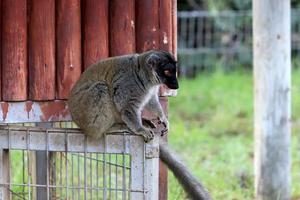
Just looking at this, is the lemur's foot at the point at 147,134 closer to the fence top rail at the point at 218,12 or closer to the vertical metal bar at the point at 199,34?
the fence top rail at the point at 218,12

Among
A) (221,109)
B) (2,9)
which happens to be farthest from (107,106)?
(221,109)

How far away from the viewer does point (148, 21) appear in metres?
6.00

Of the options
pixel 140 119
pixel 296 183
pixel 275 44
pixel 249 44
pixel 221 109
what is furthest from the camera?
pixel 249 44

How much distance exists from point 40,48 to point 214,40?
35.1 feet

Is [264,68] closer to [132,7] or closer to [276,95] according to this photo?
[276,95]

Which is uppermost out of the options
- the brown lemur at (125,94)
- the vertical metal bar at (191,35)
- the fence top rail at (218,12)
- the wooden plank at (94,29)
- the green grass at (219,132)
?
the fence top rail at (218,12)

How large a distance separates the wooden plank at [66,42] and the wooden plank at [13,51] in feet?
0.89

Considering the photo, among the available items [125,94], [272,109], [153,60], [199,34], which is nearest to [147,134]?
[125,94]

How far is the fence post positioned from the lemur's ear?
8.37 feet

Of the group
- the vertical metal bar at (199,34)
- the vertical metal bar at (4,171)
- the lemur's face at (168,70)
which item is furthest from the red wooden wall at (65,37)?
the vertical metal bar at (199,34)

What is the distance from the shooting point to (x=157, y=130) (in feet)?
18.1

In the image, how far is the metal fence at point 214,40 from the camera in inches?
622

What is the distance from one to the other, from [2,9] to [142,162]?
151cm

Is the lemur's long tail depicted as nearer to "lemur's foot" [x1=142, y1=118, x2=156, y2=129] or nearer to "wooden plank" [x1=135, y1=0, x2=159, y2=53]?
"lemur's foot" [x1=142, y1=118, x2=156, y2=129]
